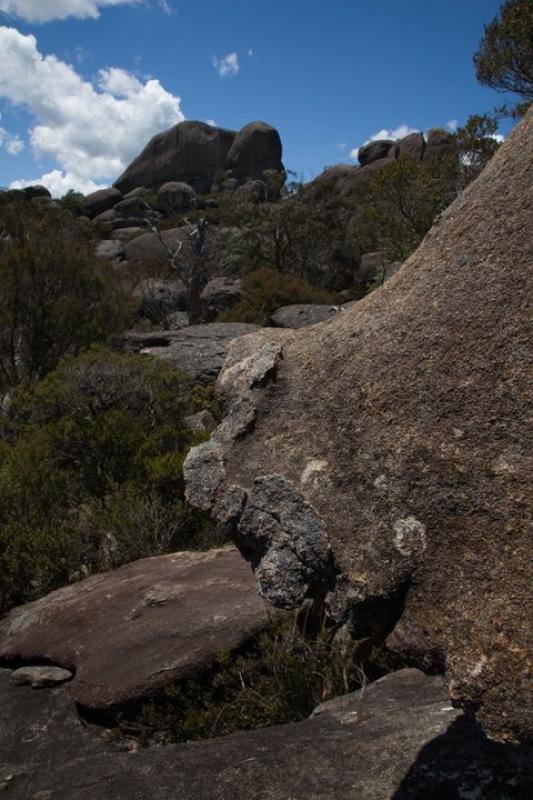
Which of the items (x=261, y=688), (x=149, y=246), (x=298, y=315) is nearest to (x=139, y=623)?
(x=261, y=688)

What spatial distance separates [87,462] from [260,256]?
70.7 feet

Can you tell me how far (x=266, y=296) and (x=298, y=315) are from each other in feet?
10.2

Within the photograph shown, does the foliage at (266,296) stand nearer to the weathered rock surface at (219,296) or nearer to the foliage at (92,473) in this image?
the weathered rock surface at (219,296)

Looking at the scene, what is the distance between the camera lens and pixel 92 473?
23.9 feet

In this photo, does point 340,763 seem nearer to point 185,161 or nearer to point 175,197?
point 175,197

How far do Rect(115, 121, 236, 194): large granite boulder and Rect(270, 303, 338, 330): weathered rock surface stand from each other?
49050 mm

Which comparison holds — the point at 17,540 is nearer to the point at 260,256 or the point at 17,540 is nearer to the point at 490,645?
the point at 490,645

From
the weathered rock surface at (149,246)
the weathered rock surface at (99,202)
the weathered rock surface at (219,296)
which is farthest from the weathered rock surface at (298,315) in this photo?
the weathered rock surface at (99,202)

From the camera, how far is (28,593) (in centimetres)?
592

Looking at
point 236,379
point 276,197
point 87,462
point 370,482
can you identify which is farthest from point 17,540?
point 276,197

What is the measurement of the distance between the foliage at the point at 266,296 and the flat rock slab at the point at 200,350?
485 centimetres

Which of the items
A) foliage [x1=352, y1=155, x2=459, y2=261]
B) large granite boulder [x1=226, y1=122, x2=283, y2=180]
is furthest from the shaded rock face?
large granite boulder [x1=226, y1=122, x2=283, y2=180]

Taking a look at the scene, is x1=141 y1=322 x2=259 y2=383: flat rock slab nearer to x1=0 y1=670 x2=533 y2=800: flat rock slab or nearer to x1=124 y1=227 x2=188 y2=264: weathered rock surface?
x1=0 y1=670 x2=533 y2=800: flat rock slab

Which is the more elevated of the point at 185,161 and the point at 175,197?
the point at 185,161
